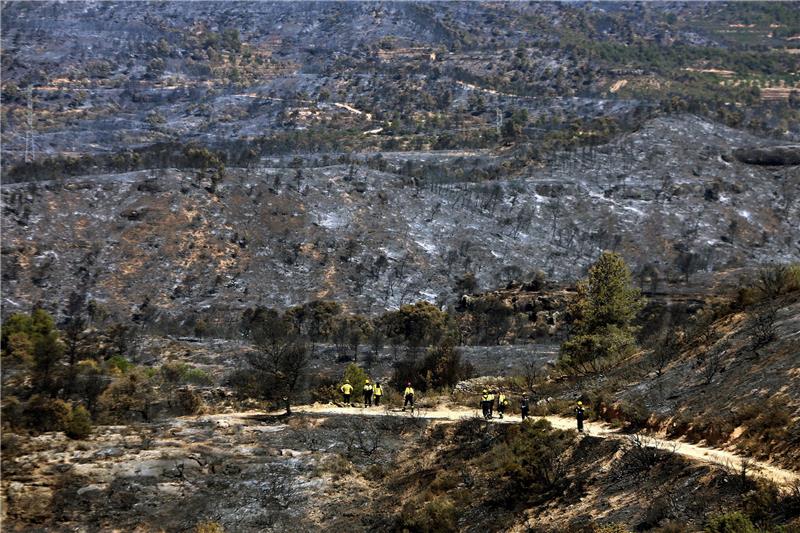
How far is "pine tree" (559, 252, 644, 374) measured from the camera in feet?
125

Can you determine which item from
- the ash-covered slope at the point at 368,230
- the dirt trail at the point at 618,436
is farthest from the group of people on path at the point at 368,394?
the ash-covered slope at the point at 368,230

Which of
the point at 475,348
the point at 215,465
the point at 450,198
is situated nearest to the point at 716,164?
the point at 450,198

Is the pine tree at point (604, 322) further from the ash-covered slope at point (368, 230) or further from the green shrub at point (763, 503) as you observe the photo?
the ash-covered slope at point (368, 230)

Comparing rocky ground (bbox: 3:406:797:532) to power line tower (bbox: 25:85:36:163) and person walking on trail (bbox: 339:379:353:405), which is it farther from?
power line tower (bbox: 25:85:36:163)

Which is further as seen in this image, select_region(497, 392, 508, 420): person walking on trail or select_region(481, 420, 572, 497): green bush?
select_region(497, 392, 508, 420): person walking on trail

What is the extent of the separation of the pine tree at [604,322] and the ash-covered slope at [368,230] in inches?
1372

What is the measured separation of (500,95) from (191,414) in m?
175

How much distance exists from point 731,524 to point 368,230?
79.8 metres

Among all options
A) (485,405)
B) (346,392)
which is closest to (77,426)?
(346,392)

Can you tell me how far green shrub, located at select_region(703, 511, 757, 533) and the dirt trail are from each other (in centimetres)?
174

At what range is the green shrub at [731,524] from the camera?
14609mm

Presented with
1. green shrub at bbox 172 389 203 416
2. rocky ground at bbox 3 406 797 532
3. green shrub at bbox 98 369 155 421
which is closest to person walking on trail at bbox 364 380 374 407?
rocky ground at bbox 3 406 797 532

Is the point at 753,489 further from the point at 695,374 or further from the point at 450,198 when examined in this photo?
the point at 450,198

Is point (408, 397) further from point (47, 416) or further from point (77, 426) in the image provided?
point (47, 416)
